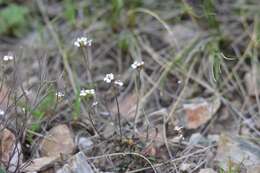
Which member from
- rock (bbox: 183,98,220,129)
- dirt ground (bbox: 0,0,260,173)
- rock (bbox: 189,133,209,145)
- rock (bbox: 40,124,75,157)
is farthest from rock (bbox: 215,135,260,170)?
rock (bbox: 40,124,75,157)

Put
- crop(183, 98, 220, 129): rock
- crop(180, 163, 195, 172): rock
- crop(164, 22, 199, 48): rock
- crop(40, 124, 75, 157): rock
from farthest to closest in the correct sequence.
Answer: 1. crop(164, 22, 199, 48): rock
2. crop(183, 98, 220, 129): rock
3. crop(40, 124, 75, 157): rock
4. crop(180, 163, 195, 172): rock

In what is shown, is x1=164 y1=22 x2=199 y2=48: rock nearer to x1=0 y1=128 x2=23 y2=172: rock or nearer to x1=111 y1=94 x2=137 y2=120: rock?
x1=111 y1=94 x2=137 y2=120: rock

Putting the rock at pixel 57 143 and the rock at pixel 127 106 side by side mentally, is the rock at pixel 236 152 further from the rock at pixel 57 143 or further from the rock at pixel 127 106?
the rock at pixel 57 143

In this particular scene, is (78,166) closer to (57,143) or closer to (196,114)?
(57,143)

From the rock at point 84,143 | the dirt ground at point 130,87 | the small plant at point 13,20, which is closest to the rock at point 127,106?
the dirt ground at point 130,87

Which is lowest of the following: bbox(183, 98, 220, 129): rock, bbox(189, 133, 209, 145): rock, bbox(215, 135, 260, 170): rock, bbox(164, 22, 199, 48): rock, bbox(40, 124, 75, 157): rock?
bbox(215, 135, 260, 170): rock

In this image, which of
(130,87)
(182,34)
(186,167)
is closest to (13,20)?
(130,87)

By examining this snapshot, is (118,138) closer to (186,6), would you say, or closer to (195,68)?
(195,68)
